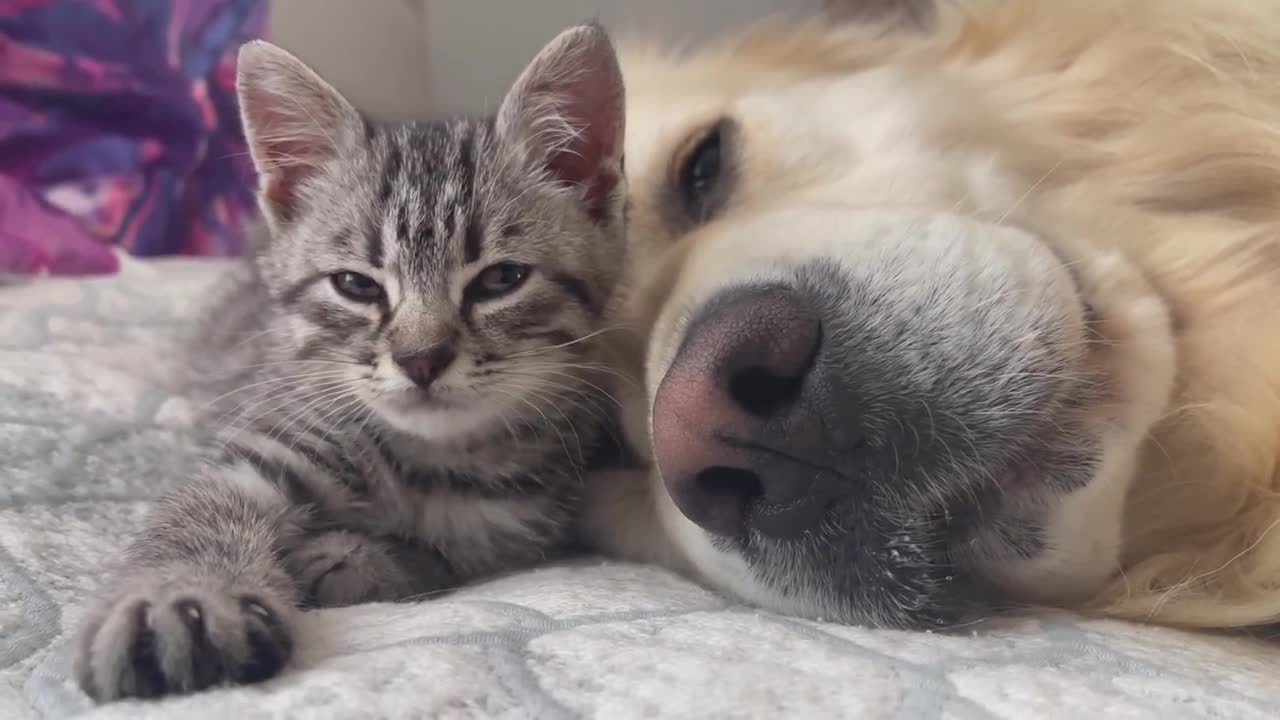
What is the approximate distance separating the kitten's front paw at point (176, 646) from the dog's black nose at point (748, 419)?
11.6 inches

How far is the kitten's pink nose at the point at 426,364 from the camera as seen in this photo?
94 centimetres

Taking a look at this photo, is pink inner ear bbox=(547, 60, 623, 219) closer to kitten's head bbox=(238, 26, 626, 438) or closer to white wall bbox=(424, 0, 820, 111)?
kitten's head bbox=(238, 26, 626, 438)

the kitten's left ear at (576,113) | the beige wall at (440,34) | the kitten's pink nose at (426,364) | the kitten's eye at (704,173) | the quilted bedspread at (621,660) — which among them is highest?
the beige wall at (440,34)

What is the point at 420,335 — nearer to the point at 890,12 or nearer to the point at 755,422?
the point at 755,422

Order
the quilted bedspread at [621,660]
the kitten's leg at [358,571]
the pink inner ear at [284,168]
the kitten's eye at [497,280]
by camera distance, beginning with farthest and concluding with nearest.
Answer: the pink inner ear at [284,168]
the kitten's eye at [497,280]
the kitten's leg at [358,571]
the quilted bedspread at [621,660]

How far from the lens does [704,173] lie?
105 cm

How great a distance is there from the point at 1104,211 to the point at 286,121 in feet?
2.73

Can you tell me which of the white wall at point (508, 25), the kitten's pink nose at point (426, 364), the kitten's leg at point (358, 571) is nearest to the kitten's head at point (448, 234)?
the kitten's pink nose at point (426, 364)

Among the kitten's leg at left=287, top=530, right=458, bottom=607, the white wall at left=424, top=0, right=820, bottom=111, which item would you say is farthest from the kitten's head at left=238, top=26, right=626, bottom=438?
the white wall at left=424, top=0, right=820, bottom=111

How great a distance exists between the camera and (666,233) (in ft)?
3.58

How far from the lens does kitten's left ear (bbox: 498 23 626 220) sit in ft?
3.45

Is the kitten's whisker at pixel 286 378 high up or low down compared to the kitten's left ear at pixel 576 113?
down

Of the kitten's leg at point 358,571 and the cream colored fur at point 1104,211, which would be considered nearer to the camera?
the cream colored fur at point 1104,211

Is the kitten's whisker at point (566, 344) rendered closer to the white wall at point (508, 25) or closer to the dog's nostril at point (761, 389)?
the dog's nostril at point (761, 389)
